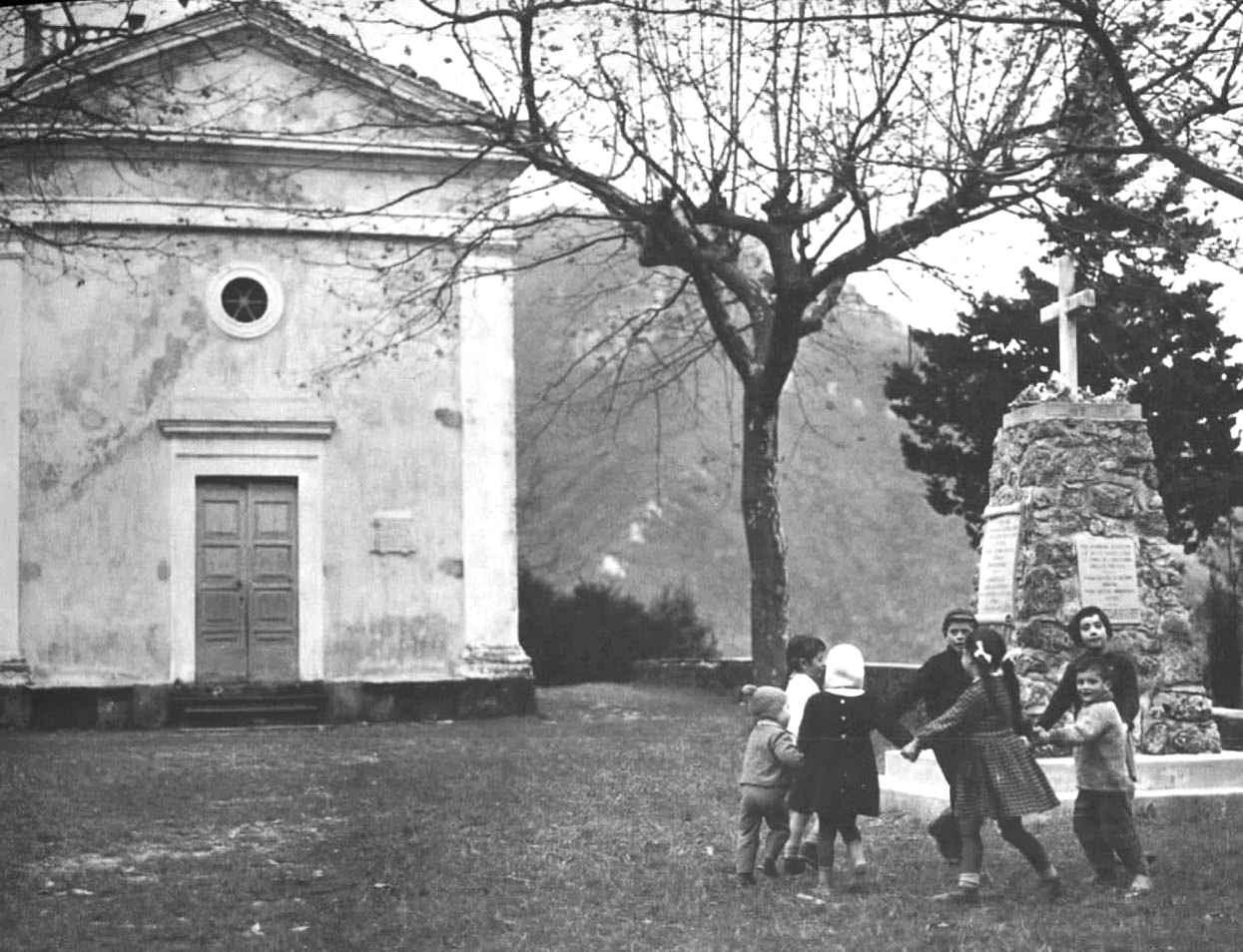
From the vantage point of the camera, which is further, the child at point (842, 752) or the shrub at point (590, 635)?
the shrub at point (590, 635)

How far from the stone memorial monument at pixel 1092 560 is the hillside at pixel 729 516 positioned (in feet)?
189

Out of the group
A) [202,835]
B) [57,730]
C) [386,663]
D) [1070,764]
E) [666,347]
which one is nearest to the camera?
[202,835]

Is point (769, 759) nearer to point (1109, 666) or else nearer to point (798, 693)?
point (798, 693)

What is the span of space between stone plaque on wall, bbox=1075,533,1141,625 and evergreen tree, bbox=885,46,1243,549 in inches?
208

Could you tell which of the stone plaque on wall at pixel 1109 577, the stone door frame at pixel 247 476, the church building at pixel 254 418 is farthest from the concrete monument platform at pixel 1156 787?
the stone door frame at pixel 247 476

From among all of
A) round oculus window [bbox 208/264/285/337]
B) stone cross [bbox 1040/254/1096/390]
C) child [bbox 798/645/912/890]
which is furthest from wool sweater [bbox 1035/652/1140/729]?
round oculus window [bbox 208/264/285/337]

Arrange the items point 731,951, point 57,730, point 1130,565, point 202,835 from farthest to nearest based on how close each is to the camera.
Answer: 1. point 57,730
2. point 1130,565
3. point 202,835
4. point 731,951

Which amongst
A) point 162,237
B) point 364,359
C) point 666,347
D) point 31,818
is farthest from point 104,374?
point 666,347

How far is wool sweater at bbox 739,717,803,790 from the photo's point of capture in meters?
8.55

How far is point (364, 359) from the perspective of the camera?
1989 cm

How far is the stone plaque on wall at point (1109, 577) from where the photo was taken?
11953 millimetres

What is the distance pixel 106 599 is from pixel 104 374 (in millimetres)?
2487

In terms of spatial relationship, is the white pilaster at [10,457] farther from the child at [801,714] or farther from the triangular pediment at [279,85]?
the child at [801,714]

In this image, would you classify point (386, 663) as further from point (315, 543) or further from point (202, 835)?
point (202, 835)
